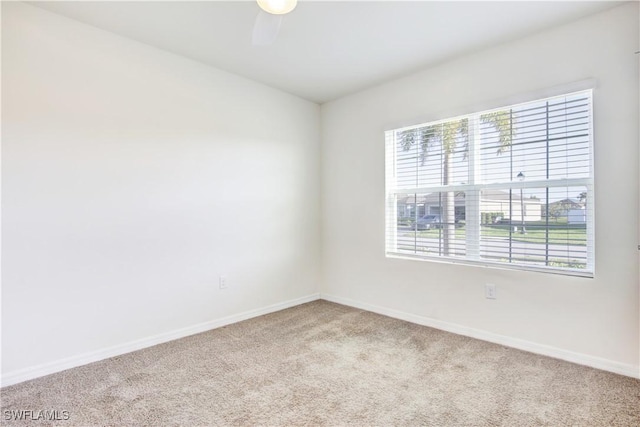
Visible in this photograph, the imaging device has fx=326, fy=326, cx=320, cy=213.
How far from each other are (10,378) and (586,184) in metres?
3.96

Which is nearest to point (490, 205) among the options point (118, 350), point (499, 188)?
point (499, 188)

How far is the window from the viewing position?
2316 millimetres

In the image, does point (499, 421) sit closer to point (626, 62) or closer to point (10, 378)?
point (626, 62)

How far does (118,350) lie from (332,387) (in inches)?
64.4

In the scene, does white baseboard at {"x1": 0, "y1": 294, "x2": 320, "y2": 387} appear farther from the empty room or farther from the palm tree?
the palm tree

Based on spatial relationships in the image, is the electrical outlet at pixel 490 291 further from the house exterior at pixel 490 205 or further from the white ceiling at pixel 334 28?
the white ceiling at pixel 334 28

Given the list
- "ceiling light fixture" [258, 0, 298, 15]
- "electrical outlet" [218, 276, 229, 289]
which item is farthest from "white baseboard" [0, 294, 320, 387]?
"ceiling light fixture" [258, 0, 298, 15]

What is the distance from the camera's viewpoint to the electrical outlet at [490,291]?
264 cm

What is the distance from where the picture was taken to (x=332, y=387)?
1.99 metres

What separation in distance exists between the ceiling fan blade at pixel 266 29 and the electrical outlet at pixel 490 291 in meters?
2.53

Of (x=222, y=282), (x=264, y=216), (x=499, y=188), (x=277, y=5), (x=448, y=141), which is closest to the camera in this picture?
(x=277, y=5)

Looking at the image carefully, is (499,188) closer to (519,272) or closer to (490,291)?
(519,272)

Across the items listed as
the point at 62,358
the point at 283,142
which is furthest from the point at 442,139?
the point at 62,358

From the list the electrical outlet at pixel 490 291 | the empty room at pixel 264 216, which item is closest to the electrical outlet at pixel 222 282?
the empty room at pixel 264 216
